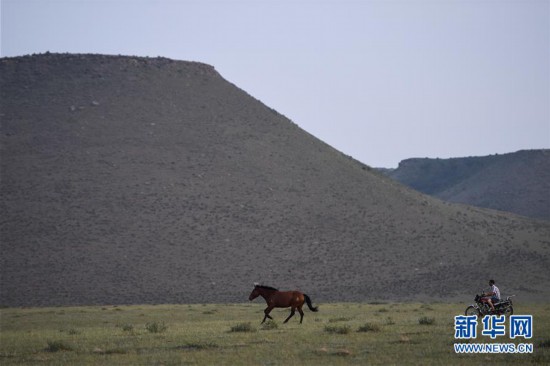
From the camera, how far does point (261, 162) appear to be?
8781 centimetres

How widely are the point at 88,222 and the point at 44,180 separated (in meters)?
8.96

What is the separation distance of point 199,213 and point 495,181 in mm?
77521

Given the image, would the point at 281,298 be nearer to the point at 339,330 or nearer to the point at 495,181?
the point at 339,330

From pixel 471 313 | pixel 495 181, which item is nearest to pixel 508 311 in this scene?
pixel 471 313

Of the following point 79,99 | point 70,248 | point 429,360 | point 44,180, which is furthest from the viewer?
point 79,99

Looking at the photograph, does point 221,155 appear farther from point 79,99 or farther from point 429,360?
point 429,360

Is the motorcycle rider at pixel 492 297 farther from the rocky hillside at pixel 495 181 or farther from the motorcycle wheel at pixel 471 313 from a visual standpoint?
the rocky hillside at pixel 495 181

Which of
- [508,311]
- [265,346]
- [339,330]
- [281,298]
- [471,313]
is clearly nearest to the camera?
[265,346]

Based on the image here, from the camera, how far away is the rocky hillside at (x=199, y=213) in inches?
2584

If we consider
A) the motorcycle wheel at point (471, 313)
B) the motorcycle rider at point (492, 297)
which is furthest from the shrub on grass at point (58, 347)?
the motorcycle rider at point (492, 297)

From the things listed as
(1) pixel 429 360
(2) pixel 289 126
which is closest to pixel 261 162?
(2) pixel 289 126

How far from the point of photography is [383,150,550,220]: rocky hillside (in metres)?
128

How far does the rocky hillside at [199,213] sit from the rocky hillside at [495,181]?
3691cm

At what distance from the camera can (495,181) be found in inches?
5595
